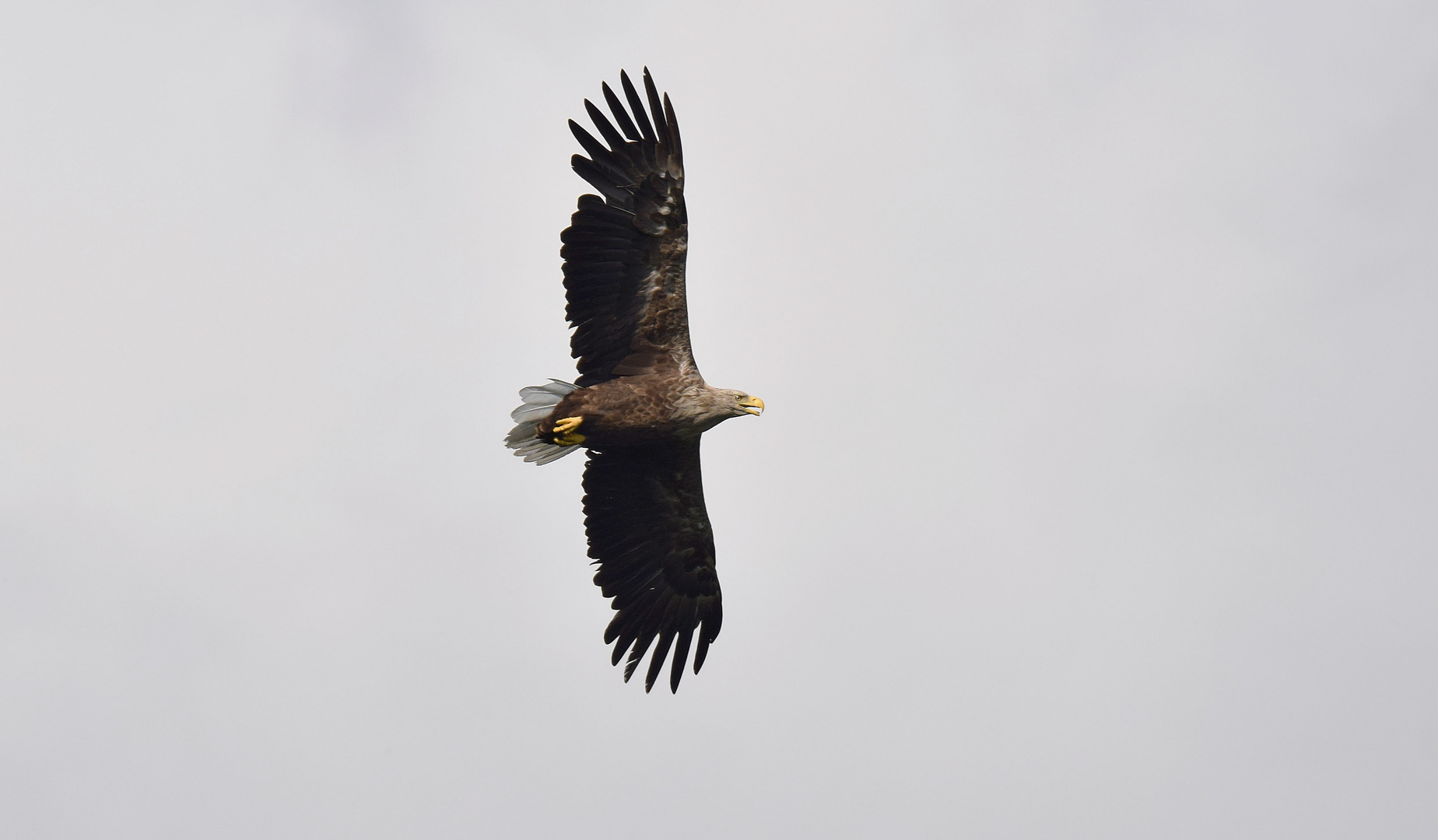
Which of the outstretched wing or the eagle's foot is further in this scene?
the outstretched wing

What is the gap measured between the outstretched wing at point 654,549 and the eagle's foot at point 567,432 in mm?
691

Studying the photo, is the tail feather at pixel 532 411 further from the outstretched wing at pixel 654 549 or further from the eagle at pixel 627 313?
the outstretched wing at pixel 654 549

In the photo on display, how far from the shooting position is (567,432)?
48.1 ft

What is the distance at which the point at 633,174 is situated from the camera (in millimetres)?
14414

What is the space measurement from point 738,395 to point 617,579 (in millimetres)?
2287

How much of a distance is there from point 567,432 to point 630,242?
5.61 feet

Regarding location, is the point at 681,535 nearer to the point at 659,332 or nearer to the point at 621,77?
the point at 659,332

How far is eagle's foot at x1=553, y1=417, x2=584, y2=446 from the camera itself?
14.6 m

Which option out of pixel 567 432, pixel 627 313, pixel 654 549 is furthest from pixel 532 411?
pixel 654 549

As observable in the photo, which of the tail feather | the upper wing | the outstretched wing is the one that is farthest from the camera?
the outstretched wing

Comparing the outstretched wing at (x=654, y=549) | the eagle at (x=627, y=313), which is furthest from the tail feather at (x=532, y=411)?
the outstretched wing at (x=654, y=549)

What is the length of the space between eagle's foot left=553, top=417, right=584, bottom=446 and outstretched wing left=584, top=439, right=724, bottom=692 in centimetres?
69

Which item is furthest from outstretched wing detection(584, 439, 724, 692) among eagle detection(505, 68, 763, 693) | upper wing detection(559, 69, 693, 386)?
upper wing detection(559, 69, 693, 386)

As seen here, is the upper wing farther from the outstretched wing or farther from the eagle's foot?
the outstretched wing
